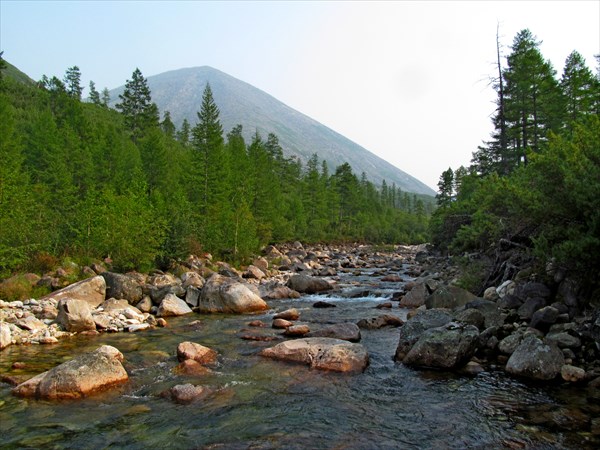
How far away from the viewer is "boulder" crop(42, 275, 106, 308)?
14352 millimetres

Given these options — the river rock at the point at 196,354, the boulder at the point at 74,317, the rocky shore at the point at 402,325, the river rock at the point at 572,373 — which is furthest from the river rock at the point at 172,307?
the river rock at the point at 572,373

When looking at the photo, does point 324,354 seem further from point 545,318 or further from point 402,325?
point 545,318

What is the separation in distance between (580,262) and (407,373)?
14.7ft

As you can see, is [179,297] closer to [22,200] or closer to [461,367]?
[22,200]

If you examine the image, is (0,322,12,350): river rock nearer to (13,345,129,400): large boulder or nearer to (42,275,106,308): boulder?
(42,275,106,308): boulder

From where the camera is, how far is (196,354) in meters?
9.64

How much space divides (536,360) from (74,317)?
11.9m

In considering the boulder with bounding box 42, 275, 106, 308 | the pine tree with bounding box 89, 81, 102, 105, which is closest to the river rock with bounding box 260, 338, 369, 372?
the boulder with bounding box 42, 275, 106, 308

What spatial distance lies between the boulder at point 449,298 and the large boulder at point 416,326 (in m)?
2.56

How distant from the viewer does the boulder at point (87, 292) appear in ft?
47.1

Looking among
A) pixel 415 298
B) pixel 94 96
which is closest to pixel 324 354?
pixel 415 298

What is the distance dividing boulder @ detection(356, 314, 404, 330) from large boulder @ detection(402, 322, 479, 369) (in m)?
3.51

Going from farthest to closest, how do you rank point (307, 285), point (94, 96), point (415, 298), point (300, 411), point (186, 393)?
point (94, 96) < point (307, 285) < point (415, 298) < point (186, 393) < point (300, 411)

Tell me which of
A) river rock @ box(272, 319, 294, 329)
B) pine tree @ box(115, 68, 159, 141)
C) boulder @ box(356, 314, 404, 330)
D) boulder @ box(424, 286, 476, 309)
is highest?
pine tree @ box(115, 68, 159, 141)
